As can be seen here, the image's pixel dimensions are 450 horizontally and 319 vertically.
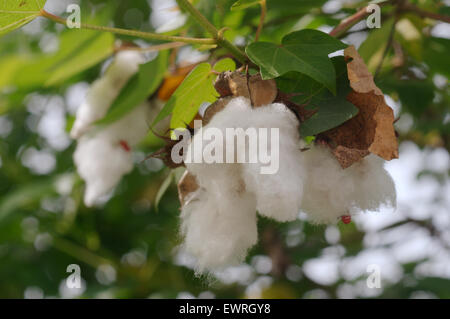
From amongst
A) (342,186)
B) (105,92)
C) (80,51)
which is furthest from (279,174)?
(80,51)

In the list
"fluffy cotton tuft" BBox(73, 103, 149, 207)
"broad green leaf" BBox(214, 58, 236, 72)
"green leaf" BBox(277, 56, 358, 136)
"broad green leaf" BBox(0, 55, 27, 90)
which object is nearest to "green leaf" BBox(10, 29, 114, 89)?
"fluffy cotton tuft" BBox(73, 103, 149, 207)

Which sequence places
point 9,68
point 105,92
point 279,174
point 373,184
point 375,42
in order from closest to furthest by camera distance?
point 279,174
point 373,184
point 375,42
point 105,92
point 9,68

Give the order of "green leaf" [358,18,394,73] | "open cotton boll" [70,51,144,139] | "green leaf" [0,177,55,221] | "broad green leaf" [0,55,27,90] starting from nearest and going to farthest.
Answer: "green leaf" [358,18,394,73] < "open cotton boll" [70,51,144,139] < "broad green leaf" [0,55,27,90] < "green leaf" [0,177,55,221]

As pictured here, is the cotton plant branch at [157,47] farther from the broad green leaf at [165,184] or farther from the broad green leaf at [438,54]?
the broad green leaf at [438,54]

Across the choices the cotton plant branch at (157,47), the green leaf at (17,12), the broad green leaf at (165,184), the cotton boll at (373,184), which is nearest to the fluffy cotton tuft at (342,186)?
the cotton boll at (373,184)

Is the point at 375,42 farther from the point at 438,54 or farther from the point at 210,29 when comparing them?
the point at 210,29

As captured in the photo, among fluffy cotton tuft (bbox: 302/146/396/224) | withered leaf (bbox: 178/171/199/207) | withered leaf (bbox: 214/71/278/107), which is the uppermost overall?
withered leaf (bbox: 214/71/278/107)

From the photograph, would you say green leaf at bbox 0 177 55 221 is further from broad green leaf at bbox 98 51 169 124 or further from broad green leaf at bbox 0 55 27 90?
broad green leaf at bbox 98 51 169 124

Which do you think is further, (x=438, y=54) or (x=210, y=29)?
(x=438, y=54)
